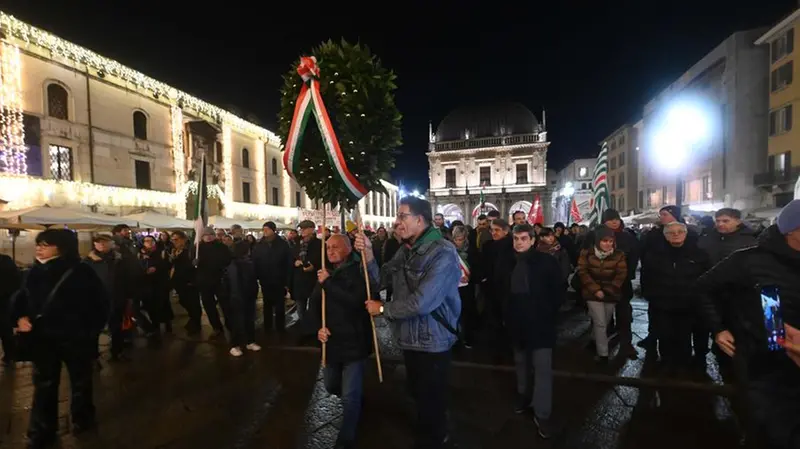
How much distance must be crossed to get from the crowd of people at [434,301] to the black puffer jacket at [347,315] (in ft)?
0.03

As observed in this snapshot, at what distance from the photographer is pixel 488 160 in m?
67.6

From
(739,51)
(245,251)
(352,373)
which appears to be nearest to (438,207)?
(739,51)

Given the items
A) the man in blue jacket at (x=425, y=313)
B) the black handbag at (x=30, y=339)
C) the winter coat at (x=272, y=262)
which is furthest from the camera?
the winter coat at (x=272, y=262)

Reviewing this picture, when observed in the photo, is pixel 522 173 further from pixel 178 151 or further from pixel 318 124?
pixel 318 124

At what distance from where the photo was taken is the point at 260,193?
3325 centimetres

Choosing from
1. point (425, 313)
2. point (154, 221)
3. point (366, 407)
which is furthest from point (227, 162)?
point (425, 313)

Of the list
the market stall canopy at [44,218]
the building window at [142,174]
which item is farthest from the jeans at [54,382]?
the building window at [142,174]

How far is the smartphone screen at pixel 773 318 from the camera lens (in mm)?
2213

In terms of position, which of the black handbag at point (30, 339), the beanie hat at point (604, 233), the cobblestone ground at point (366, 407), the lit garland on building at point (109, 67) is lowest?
the cobblestone ground at point (366, 407)

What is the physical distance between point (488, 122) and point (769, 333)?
229 feet

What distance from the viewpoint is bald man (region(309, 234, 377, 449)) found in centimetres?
346

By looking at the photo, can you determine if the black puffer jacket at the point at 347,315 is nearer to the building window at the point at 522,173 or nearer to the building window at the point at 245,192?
the building window at the point at 245,192

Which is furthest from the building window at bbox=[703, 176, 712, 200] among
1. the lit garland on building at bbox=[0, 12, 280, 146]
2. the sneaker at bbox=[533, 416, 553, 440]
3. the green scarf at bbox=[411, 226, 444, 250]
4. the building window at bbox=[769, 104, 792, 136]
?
the green scarf at bbox=[411, 226, 444, 250]

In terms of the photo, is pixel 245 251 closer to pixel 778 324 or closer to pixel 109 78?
pixel 778 324
